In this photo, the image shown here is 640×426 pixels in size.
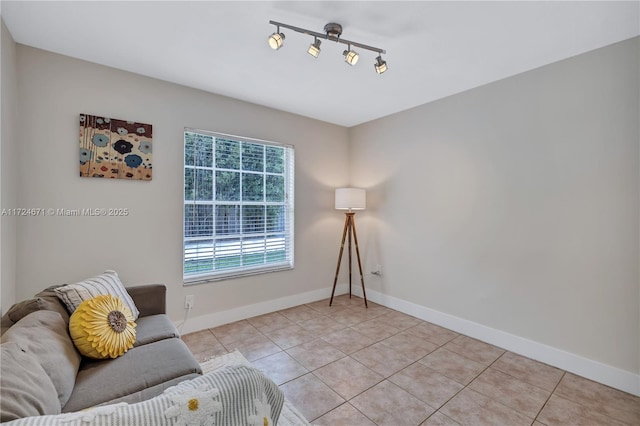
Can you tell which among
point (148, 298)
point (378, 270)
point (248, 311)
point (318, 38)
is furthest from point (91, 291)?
point (378, 270)

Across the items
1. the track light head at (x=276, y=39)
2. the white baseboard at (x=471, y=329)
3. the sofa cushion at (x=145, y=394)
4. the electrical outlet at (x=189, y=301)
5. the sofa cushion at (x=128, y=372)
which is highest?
the track light head at (x=276, y=39)

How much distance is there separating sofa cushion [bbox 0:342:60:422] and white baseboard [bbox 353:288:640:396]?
314cm

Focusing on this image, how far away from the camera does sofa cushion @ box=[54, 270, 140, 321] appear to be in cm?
169

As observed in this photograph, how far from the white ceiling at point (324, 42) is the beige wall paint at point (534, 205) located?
306mm

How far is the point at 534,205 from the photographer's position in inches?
97.4

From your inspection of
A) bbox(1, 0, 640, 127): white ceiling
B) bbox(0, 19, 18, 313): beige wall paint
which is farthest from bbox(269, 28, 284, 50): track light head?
bbox(0, 19, 18, 313): beige wall paint

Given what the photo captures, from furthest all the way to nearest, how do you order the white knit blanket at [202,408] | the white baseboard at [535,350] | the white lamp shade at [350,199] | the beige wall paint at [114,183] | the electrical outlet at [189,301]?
the white lamp shade at [350,199] < the electrical outlet at [189,301] < the beige wall paint at [114,183] < the white baseboard at [535,350] < the white knit blanket at [202,408]

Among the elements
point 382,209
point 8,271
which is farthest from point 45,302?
point 382,209

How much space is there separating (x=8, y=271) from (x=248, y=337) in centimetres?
186

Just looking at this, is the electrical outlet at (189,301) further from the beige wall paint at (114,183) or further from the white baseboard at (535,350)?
the white baseboard at (535,350)

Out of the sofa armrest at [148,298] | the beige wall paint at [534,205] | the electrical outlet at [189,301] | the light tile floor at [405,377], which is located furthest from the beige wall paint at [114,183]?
the beige wall paint at [534,205]

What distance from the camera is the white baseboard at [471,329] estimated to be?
2.10 meters

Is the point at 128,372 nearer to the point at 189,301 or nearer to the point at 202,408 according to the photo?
the point at 202,408

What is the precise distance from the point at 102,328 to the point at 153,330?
358 mm
